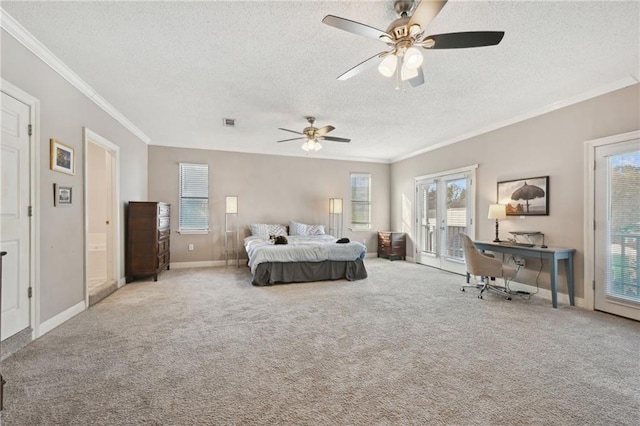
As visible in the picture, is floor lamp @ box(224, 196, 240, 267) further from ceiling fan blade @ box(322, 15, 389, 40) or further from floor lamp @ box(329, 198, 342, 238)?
ceiling fan blade @ box(322, 15, 389, 40)

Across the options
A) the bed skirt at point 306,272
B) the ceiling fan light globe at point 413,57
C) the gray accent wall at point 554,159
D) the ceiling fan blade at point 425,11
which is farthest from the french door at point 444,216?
the ceiling fan blade at point 425,11

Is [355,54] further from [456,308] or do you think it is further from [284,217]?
[284,217]

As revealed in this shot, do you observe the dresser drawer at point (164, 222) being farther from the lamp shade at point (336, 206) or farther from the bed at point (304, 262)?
the lamp shade at point (336, 206)

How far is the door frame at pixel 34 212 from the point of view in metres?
2.66

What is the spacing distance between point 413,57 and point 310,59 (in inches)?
47.4

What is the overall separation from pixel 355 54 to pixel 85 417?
3.42 m

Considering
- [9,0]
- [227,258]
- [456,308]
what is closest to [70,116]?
[9,0]

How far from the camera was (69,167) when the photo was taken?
3.20m

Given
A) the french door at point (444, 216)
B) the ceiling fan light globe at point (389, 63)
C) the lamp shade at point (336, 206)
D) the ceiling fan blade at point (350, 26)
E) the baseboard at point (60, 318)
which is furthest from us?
the lamp shade at point (336, 206)

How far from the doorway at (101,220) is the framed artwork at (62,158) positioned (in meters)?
0.30

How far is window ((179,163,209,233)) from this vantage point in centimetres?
648

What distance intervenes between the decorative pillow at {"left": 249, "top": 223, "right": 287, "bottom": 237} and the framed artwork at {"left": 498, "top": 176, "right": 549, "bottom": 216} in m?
4.40

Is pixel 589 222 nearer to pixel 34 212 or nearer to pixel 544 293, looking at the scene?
pixel 544 293

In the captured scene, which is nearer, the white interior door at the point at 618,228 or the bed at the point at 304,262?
the white interior door at the point at 618,228
